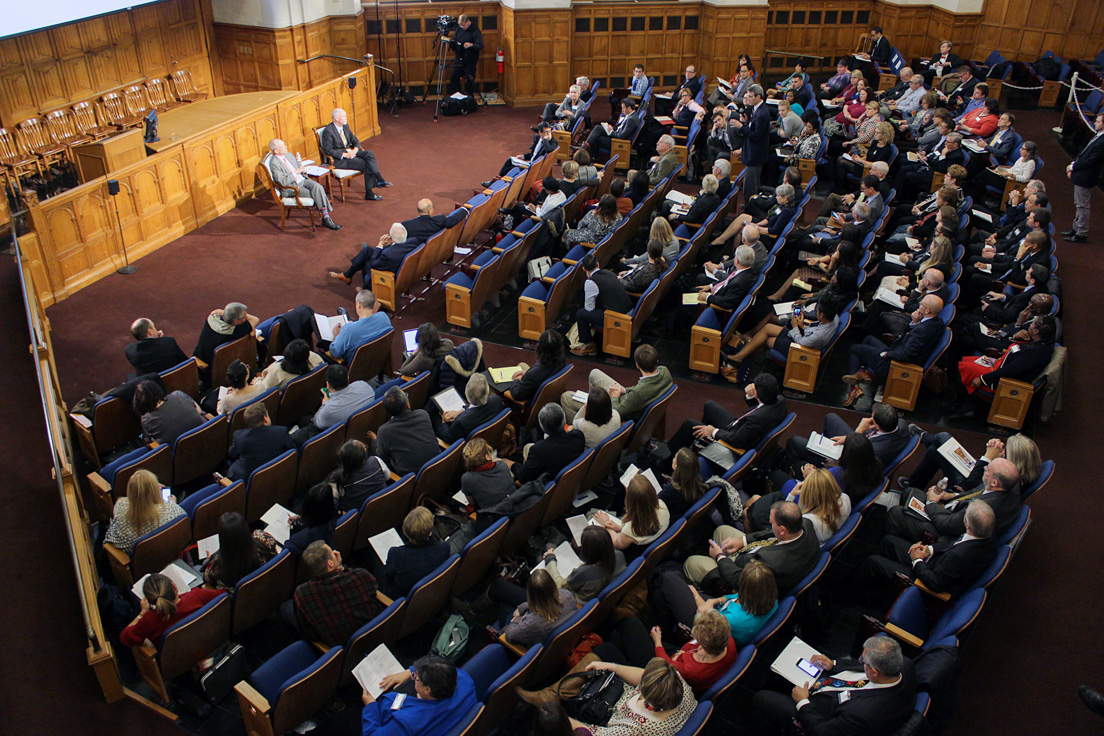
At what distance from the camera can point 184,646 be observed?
174 inches

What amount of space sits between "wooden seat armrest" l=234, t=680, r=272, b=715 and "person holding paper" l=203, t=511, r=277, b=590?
0.71 metres

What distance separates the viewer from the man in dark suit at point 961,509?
4.98 meters

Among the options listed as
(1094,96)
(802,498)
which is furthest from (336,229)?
(1094,96)

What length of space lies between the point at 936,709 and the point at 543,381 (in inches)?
135

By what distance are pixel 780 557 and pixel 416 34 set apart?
13.6 m

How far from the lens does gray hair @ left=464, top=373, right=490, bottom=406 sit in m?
5.83

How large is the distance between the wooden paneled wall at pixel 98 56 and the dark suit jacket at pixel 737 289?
31.2 feet

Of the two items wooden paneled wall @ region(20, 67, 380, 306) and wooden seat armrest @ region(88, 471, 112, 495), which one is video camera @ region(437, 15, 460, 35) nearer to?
wooden paneled wall @ region(20, 67, 380, 306)

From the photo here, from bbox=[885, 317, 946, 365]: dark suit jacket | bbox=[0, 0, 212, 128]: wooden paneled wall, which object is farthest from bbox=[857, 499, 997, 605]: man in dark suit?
bbox=[0, 0, 212, 128]: wooden paneled wall

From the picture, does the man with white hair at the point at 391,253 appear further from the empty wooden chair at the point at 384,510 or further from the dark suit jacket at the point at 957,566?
the dark suit jacket at the point at 957,566

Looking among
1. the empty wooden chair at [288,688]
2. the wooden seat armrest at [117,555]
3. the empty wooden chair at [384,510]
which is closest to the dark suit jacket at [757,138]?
the empty wooden chair at [384,510]

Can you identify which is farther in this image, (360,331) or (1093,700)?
(360,331)

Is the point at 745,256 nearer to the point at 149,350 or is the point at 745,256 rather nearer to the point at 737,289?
the point at 737,289

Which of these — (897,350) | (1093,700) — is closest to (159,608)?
(1093,700)
